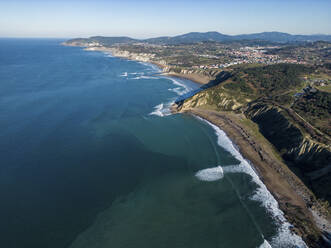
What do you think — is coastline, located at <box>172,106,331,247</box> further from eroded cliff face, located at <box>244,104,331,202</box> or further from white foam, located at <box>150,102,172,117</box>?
white foam, located at <box>150,102,172,117</box>

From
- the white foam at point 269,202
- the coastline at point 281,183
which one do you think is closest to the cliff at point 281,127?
the coastline at point 281,183

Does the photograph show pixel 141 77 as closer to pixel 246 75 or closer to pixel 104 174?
pixel 246 75

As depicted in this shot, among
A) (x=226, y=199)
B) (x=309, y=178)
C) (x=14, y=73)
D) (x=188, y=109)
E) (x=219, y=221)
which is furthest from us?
(x=14, y=73)

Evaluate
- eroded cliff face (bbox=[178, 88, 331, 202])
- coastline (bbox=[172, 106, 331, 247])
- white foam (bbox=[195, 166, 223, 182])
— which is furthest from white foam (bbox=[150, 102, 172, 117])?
white foam (bbox=[195, 166, 223, 182])

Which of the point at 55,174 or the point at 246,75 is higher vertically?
the point at 246,75

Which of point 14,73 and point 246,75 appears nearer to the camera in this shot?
point 246,75

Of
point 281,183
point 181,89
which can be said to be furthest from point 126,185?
point 181,89

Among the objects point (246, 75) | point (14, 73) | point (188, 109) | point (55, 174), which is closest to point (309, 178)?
point (188, 109)
